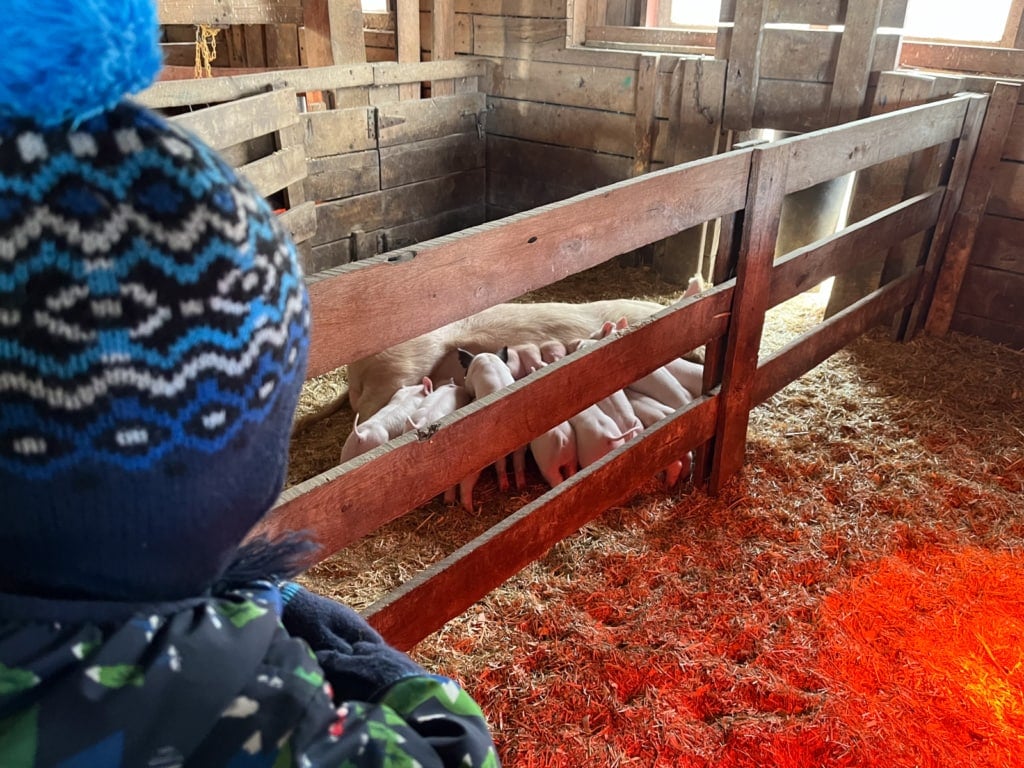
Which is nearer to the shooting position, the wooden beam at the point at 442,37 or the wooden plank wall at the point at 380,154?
the wooden plank wall at the point at 380,154

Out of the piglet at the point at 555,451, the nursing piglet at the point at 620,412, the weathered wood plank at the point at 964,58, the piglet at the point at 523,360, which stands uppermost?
the weathered wood plank at the point at 964,58

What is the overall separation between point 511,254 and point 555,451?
54.2 inches

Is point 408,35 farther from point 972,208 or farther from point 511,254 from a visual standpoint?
point 511,254

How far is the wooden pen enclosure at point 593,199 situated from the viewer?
6.45 feet

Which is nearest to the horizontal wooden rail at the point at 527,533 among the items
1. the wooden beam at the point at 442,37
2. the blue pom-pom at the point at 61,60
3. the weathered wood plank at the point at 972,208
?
the blue pom-pom at the point at 61,60

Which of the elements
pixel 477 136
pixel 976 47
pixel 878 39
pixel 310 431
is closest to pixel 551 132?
pixel 477 136

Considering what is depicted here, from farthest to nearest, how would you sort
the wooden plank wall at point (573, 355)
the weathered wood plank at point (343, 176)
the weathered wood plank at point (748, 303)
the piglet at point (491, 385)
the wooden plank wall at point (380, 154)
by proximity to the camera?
the weathered wood plank at point (343, 176) → the wooden plank wall at point (380, 154) → the piglet at point (491, 385) → the weathered wood plank at point (748, 303) → the wooden plank wall at point (573, 355)

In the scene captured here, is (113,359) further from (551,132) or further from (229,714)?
(551,132)

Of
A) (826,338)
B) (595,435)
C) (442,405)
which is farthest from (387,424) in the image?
(826,338)

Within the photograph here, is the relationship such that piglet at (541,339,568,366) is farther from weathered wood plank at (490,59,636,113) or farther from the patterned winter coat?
the patterned winter coat

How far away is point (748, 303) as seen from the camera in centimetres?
292

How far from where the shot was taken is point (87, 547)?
0.58 meters

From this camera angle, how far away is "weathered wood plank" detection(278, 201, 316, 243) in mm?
4664

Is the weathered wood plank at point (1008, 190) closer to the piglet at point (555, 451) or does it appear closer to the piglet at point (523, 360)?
the piglet at point (523, 360)
